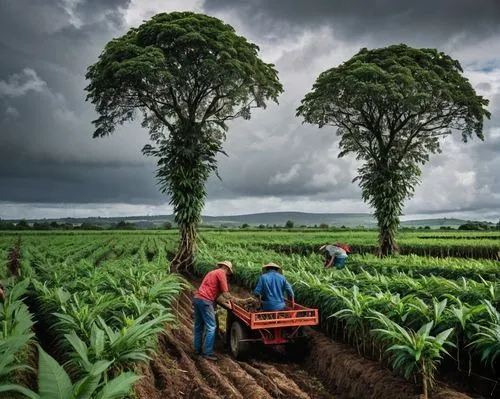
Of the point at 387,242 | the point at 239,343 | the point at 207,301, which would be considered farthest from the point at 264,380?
the point at 387,242

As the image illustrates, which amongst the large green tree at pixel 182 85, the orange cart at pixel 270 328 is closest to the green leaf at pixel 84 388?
the orange cart at pixel 270 328

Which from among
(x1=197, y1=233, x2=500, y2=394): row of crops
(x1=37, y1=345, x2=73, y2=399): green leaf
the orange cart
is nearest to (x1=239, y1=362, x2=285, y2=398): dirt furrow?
the orange cart

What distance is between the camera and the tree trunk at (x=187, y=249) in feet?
76.8

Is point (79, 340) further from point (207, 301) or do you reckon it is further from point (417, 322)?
point (417, 322)

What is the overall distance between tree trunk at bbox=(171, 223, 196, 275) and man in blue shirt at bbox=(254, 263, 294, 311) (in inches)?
588

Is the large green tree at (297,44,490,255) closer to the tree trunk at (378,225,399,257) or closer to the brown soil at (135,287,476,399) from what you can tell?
the tree trunk at (378,225,399,257)

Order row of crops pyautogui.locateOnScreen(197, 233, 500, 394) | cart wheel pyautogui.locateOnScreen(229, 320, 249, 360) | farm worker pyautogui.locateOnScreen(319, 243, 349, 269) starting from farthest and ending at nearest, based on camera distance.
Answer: farm worker pyautogui.locateOnScreen(319, 243, 349, 269) < cart wheel pyautogui.locateOnScreen(229, 320, 249, 360) < row of crops pyautogui.locateOnScreen(197, 233, 500, 394)

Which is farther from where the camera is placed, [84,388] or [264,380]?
[264,380]

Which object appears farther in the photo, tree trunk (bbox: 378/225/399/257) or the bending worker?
tree trunk (bbox: 378/225/399/257)

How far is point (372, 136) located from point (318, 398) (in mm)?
22607

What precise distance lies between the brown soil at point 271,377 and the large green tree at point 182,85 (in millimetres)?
14485

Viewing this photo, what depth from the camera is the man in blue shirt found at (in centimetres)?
864

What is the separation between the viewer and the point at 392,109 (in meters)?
25.7

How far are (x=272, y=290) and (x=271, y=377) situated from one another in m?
1.70
